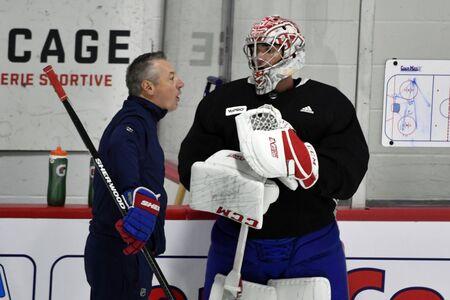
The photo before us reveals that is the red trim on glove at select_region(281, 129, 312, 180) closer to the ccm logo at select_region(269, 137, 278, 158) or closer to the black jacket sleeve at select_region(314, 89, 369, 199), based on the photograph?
the ccm logo at select_region(269, 137, 278, 158)

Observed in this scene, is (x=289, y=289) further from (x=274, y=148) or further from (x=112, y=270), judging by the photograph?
(x=112, y=270)

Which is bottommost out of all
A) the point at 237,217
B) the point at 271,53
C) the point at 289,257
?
the point at 289,257

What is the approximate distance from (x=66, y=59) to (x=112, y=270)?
1889 millimetres

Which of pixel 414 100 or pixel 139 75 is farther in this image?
pixel 414 100

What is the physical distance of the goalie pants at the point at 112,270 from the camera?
4082 millimetres

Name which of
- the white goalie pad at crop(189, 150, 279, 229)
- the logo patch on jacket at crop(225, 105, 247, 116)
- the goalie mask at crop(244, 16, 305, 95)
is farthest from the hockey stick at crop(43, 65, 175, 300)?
the goalie mask at crop(244, 16, 305, 95)

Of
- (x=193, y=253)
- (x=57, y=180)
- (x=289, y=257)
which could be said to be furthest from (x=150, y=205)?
(x=57, y=180)

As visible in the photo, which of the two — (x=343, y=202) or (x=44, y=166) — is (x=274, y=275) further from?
(x=44, y=166)

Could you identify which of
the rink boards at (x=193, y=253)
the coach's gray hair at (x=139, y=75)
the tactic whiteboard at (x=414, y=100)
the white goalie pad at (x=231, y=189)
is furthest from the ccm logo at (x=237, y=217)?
the tactic whiteboard at (x=414, y=100)

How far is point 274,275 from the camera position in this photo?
386 cm

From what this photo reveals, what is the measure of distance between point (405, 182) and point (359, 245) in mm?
363

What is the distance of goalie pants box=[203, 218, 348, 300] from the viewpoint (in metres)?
3.83

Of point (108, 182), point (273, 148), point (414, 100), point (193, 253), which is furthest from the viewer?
point (414, 100)

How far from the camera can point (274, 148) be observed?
3.54 m
